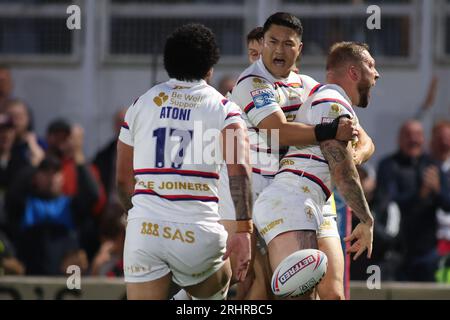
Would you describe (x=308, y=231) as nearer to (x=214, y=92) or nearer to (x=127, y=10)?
(x=214, y=92)

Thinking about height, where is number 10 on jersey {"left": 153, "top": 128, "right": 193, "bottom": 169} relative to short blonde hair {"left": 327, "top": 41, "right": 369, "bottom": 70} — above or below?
below

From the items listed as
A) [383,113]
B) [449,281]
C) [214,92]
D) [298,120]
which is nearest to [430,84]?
[383,113]

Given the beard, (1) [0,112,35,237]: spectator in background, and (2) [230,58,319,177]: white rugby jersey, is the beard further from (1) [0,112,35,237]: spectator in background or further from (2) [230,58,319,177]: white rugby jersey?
(1) [0,112,35,237]: spectator in background

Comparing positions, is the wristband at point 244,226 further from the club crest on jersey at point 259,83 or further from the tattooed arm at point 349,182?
the club crest on jersey at point 259,83

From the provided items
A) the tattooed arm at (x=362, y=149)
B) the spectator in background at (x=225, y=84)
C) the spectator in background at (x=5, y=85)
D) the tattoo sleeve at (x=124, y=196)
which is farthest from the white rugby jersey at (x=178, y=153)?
the spectator in background at (x=5, y=85)

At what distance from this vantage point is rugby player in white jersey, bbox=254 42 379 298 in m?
8.55

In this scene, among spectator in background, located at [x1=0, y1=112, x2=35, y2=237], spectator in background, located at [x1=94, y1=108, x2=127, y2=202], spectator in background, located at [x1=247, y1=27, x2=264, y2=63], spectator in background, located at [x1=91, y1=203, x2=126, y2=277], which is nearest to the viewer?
spectator in background, located at [x1=247, y1=27, x2=264, y2=63]

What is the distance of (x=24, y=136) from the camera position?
14.3 metres

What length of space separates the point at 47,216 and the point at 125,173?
5.46m

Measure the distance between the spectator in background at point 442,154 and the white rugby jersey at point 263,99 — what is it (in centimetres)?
523

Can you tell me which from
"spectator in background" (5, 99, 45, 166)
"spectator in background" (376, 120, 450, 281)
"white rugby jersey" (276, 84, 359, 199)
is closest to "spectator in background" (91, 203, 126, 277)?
"spectator in background" (5, 99, 45, 166)

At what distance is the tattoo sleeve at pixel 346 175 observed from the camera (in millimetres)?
8539

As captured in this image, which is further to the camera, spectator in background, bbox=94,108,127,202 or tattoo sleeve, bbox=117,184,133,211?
spectator in background, bbox=94,108,127,202
